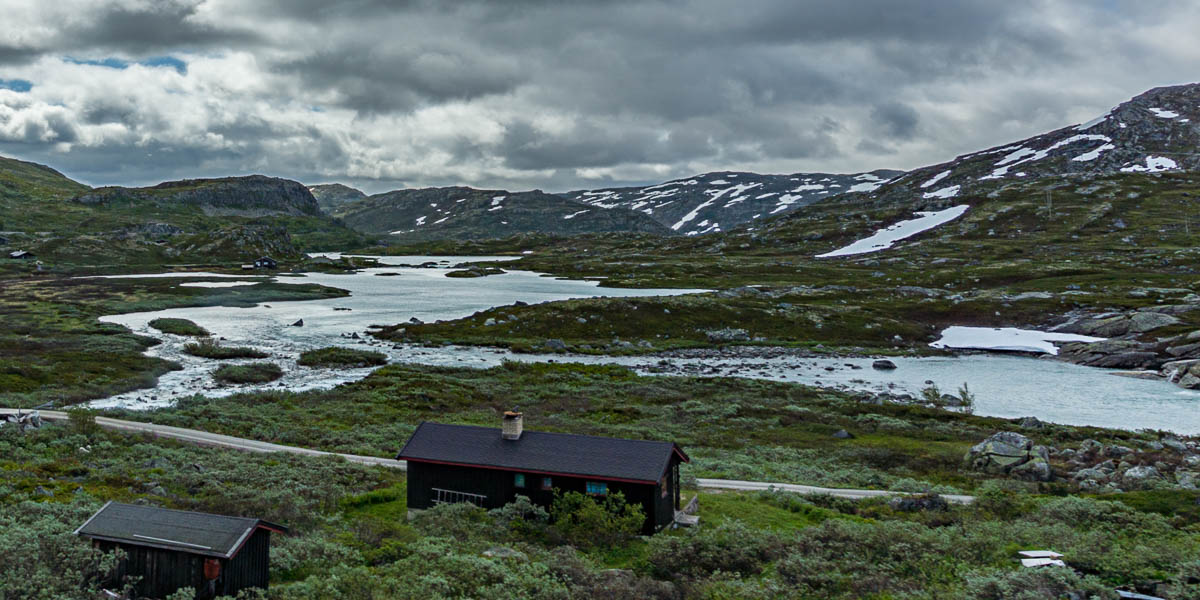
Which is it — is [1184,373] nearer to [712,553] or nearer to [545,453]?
[712,553]

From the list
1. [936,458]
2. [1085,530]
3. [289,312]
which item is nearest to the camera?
[1085,530]

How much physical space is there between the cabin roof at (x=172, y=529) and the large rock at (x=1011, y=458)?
42553mm

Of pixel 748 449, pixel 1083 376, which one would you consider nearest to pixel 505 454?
pixel 748 449

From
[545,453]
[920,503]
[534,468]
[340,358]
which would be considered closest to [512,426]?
[545,453]

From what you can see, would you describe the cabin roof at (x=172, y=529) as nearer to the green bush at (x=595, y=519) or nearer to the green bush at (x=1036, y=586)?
the green bush at (x=595, y=519)

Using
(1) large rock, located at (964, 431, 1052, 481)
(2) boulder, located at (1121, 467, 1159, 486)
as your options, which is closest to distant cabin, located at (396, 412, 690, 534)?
(1) large rock, located at (964, 431, 1052, 481)

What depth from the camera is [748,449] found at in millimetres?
51312

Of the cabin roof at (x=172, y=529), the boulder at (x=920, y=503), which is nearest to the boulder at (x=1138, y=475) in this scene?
the boulder at (x=920, y=503)

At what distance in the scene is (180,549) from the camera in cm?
2011

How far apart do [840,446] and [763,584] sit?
31300 millimetres

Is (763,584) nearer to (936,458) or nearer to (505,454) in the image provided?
(505,454)

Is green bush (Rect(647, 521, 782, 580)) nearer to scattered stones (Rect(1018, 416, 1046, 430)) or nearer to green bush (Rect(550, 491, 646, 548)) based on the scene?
green bush (Rect(550, 491, 646, 548))

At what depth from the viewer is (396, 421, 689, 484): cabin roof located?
99.5 feet

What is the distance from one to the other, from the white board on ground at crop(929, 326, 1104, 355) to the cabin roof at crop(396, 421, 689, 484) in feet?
262
